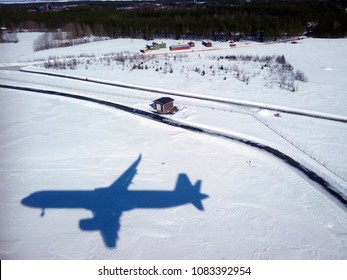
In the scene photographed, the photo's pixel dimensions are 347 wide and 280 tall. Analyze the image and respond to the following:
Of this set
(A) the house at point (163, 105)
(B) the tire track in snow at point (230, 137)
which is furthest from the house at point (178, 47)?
(A) the house at point (163, 105)

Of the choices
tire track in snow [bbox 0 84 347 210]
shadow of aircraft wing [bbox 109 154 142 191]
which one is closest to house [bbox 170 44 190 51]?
tire track in snow [bbox 0 84 347 210]

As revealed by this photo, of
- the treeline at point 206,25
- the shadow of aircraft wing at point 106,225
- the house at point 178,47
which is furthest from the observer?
the treeline at point 206,25

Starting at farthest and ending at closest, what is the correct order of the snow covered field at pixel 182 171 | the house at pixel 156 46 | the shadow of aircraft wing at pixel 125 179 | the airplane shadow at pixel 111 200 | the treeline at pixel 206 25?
the treeline at pixel 206 25, the house at pixel 156 46, the shadow of aircraft wing at pixel 125 179, the airplane shadow at pixel 111 200, the snow covered field at pixel 182 171

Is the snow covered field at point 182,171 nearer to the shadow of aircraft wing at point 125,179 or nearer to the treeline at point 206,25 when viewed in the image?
the shadow of aircraft wing at point 125,179

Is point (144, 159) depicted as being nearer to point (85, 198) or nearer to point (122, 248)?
point (85, 198)

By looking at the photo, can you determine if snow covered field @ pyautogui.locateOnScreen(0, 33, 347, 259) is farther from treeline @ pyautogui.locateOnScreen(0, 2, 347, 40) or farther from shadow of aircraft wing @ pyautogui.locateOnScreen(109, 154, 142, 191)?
treeline @ pyautogui.locateOnScreen(0, 2, 347, 40)

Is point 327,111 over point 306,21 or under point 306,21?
under

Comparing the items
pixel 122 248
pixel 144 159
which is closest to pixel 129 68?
pixel 144 159

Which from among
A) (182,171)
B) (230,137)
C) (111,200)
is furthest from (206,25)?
(111,200)
